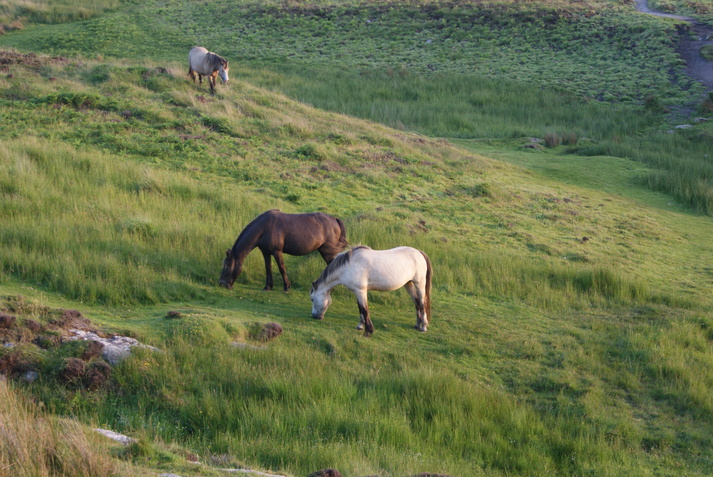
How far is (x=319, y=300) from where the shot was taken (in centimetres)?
1073

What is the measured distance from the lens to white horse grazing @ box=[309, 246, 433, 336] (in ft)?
34.1

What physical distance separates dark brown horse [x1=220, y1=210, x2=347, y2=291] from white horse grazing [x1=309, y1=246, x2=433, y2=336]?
138cm

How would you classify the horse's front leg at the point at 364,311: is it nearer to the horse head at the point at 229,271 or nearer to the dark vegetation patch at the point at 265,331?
the dark vegetation patch at the point at 265,331

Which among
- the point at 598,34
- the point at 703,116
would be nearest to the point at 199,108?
the point at 703,116

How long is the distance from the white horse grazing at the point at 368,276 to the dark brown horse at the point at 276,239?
4.53 ft

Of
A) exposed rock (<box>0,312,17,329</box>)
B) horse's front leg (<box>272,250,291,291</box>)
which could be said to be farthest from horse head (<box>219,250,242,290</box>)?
exposed rock (<box>0,312,17,329</box>)

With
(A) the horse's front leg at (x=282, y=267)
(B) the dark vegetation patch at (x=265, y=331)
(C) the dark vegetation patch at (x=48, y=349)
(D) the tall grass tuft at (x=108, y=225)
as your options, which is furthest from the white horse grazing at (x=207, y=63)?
(C) the dark vegetation patch at (x=48, y=349)

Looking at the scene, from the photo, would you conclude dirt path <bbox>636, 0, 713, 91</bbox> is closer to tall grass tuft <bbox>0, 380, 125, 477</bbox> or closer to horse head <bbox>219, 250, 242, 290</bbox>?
horse head <bbox>219, 250, 242, 290</bbox>

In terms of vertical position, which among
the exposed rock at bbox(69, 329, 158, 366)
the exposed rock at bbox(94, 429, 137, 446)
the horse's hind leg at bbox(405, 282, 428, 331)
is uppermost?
the exposed rock at bbox(94, 429, 137, 446)

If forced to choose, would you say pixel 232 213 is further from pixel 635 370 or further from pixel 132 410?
pixel 635 370

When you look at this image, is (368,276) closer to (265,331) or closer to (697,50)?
(265,331)

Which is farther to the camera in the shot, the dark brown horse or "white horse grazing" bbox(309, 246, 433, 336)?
the dark brown horse

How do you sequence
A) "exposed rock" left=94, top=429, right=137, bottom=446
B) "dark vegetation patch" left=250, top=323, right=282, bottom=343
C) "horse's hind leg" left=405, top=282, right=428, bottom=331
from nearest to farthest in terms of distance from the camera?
"exposed rock" left=94, top=429, right=137, bottom=446 < "dark vegetation patch" left=250, top=323, right=282, bottom=343 < "horse's hind leg" left=405, top=282, right=428, bottom=331

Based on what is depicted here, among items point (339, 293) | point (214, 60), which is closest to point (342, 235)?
point (339, 293)
